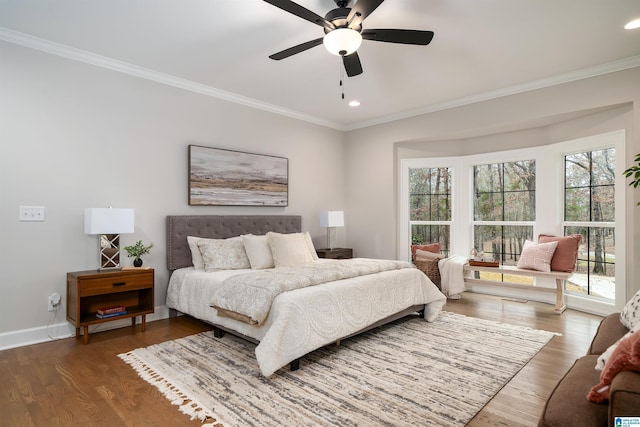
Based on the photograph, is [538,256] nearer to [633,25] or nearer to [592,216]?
[592,216]

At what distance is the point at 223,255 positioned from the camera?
3920 mm

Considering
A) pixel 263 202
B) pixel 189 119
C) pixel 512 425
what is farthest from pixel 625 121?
pixel 189 119

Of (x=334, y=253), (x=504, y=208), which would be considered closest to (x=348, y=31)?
(x=334, y=253)

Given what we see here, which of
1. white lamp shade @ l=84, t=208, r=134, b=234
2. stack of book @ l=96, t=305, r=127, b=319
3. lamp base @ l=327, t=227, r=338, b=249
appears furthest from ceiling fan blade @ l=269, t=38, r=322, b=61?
lamp base @ l=327, t=227, r=338, b=249

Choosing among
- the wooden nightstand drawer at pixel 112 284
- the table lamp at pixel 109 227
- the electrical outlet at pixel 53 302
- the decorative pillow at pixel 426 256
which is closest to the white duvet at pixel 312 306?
the wooden nightstand drawer at pixel 112 284

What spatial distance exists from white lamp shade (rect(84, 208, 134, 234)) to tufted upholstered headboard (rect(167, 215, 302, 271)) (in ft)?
2.05

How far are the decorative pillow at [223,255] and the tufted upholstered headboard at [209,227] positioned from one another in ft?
0.91

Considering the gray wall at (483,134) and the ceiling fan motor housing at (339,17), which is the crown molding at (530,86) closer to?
the gray wall at (483,134)

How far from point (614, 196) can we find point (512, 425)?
3.45 metres

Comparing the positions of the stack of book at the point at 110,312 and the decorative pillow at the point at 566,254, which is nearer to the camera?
the stack of book at the point at 110,312

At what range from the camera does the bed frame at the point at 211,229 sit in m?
3.98

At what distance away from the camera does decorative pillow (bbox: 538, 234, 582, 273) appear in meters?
4.28

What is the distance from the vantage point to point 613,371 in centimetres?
125

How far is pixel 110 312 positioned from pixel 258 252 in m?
1.53
